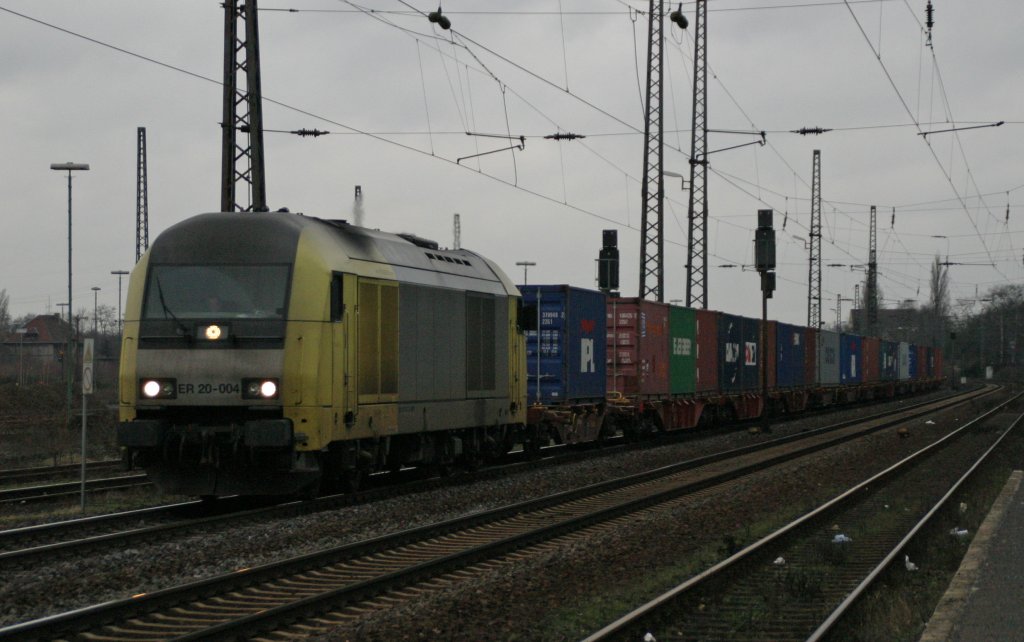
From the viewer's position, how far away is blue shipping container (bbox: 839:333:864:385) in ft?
166

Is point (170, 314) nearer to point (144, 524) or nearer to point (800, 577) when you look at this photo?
point (144, 524)

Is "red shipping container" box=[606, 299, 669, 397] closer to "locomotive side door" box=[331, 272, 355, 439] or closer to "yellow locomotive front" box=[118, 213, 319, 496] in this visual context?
"locomotive side door" box=[331, 272, 355, 439]

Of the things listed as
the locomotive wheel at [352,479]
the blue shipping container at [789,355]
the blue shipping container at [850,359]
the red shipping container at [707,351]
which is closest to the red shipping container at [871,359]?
the blue shipping container at [850,359]

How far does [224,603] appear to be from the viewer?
29.3 feet

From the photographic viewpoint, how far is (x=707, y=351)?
1260 inches

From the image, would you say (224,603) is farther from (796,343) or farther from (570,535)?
(796,343)

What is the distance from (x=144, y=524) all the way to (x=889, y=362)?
5514cm

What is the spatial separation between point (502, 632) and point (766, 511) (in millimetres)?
7682

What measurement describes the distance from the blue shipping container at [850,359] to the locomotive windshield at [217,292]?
131 ft

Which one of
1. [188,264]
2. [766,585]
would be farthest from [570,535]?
[188,264]

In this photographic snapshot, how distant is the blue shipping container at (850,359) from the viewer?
5047cm

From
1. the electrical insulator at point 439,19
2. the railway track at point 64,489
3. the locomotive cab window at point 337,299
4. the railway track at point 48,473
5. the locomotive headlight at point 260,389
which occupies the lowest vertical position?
the railway track at point 48,473

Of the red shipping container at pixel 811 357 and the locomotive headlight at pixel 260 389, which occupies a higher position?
the red shipping container at pixel 811 357

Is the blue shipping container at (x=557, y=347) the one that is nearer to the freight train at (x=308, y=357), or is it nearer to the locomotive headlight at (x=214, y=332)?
the freight train at (x=308, y=357)
